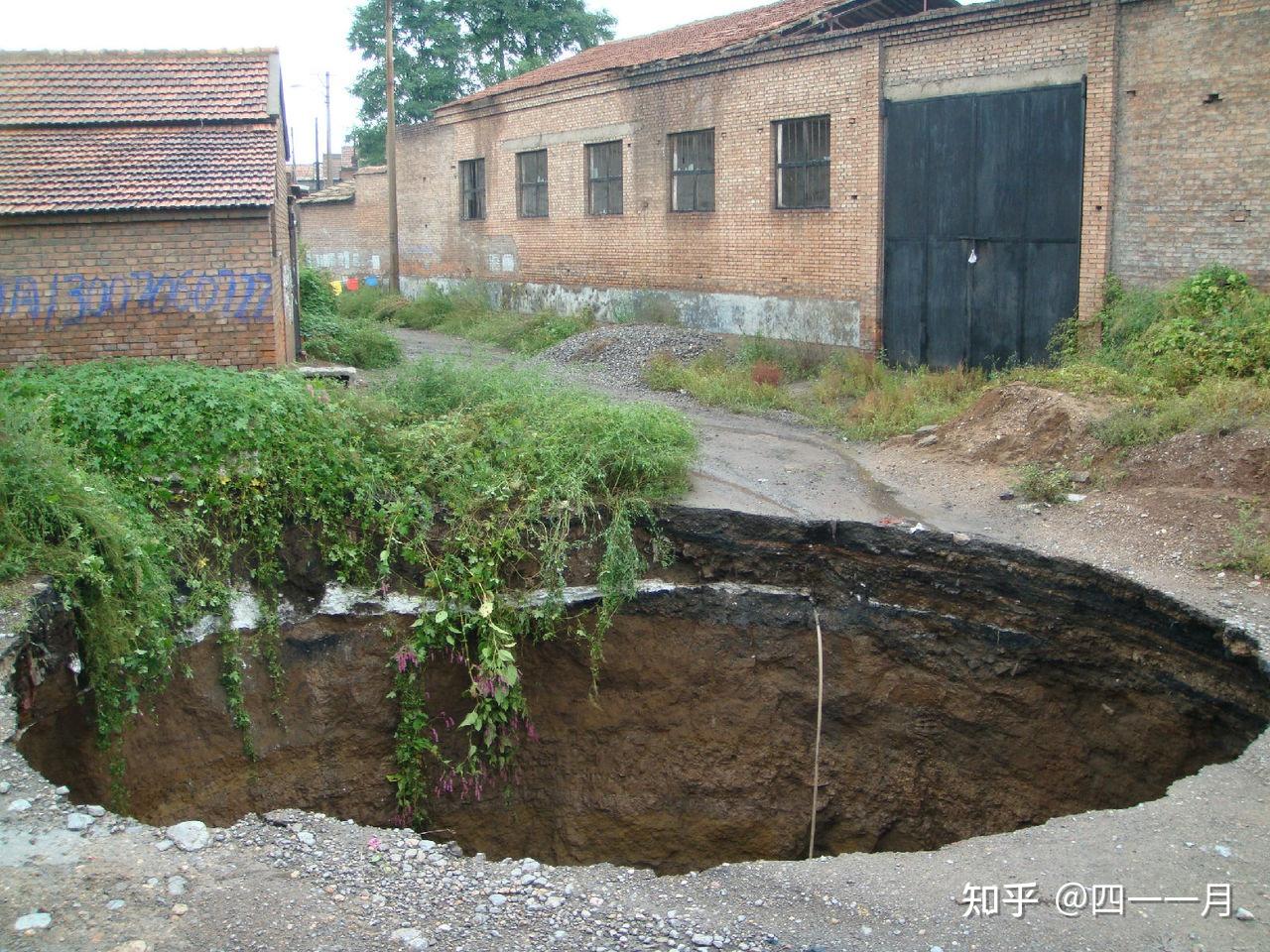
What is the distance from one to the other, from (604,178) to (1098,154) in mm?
10449

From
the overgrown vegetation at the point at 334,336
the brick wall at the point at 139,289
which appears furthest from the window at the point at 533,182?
the brick wall at the point at 139,289

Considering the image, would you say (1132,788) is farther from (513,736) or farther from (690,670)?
(513,736)

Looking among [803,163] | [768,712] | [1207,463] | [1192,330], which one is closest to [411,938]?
[768,712]

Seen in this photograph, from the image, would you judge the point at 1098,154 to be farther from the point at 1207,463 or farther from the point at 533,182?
the point at 533,182

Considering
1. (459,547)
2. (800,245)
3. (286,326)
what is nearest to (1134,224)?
(800,245)

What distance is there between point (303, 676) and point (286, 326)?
6480 mm

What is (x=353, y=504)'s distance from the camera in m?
8.62

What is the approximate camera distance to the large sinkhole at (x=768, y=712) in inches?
318

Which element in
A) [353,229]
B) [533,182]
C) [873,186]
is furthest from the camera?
[353,229]

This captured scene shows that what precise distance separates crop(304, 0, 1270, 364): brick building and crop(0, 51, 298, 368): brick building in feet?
26.4

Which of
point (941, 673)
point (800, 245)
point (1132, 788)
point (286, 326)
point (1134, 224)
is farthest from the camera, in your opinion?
point (800, 245)

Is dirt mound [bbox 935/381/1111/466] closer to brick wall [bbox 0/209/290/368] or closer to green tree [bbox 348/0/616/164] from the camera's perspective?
brick wall [bbox 0/209/290/368]

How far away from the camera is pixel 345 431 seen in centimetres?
912

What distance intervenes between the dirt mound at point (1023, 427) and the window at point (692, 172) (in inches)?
333
